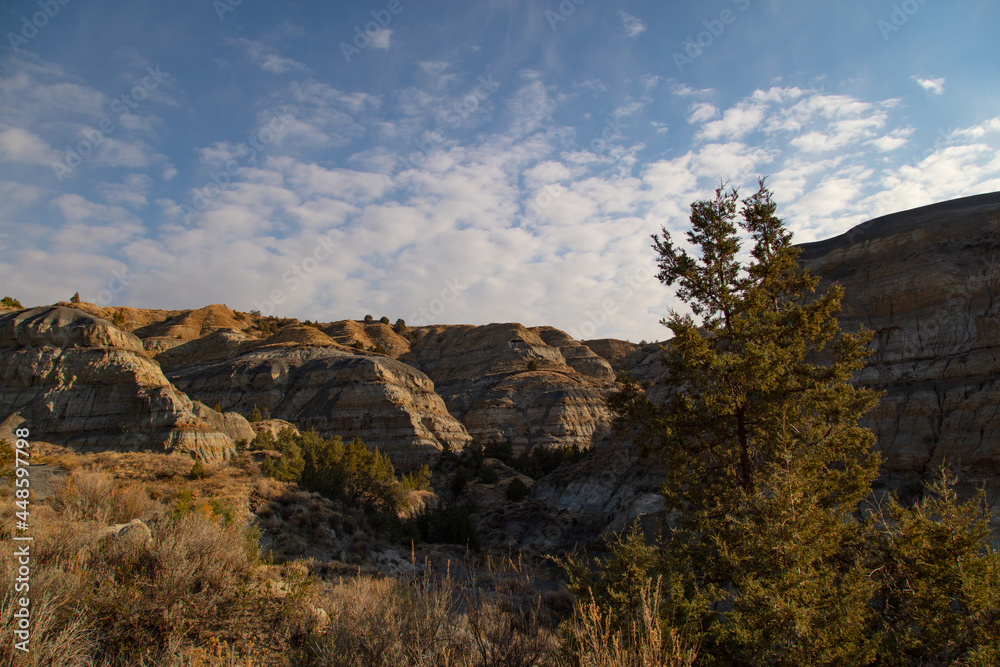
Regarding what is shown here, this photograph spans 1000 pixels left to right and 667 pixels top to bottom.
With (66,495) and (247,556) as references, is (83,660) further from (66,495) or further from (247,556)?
(66,495)

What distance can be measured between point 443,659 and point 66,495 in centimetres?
1234

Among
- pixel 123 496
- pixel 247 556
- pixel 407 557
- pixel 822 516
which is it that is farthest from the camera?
pixel 407 557

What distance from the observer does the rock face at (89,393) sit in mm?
28953

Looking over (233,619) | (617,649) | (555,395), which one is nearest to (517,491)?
(555,395)

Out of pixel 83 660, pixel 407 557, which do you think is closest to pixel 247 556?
pixel 83 660

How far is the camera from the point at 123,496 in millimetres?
12414

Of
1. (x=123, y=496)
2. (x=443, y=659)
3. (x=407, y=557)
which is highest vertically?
(x=123, y=496)

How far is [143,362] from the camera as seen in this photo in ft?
109

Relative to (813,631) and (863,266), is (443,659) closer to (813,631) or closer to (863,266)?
(813,631)

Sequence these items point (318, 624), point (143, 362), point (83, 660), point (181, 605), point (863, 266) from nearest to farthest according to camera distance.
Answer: point (83, 660)
point (181, 605)
point (318, 624)
point (863, 266)
point (143, 362)

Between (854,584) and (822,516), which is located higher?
(822,516)

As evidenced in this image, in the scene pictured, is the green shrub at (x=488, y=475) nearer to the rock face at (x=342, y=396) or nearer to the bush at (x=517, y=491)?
the bush at (x=517, y=491)

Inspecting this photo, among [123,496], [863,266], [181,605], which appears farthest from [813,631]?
[863,266]

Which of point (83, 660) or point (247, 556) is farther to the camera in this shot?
point (247, 556)
